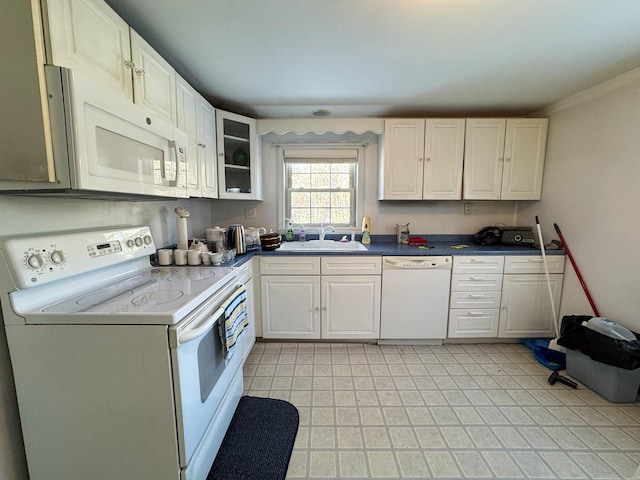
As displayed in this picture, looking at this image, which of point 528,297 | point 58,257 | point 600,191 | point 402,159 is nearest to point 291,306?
point 58,257

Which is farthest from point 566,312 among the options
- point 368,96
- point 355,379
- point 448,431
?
point 368,96

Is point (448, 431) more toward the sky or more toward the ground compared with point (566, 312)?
more toward the ground

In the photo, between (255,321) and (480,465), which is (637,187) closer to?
(480,465)

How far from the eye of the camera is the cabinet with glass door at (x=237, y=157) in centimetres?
239

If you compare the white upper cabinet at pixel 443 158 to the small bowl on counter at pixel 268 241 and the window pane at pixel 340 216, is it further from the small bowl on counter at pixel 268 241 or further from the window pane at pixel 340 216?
the small bowl on counter at pixel 268 241

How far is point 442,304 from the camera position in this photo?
2.41 meters

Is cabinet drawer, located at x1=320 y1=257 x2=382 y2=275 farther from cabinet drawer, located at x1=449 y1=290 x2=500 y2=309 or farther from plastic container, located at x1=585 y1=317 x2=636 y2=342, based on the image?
plastic container, located at x1=585 y1=317 x2=636 y2=342

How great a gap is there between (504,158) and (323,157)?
70.2 inches

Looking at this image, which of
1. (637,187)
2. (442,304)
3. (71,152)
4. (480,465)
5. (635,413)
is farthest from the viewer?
(442,304)

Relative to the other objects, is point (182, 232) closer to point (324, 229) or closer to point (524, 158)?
point (324, 229)

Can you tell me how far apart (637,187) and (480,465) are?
207cm

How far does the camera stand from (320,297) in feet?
7.88

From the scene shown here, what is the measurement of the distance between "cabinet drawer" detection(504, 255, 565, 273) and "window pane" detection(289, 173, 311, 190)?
6.81ft

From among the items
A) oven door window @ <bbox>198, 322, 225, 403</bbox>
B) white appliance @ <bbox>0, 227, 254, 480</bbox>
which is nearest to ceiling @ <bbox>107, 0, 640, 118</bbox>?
white appliance @ <bbox>0, 227, 254, 480</bbox>
